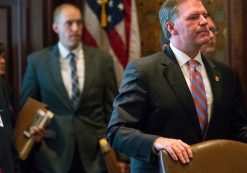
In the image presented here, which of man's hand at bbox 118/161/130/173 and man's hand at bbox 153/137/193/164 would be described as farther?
man's hand at bbox 118/161/130/173

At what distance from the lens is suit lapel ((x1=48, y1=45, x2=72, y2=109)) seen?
4.25 meters

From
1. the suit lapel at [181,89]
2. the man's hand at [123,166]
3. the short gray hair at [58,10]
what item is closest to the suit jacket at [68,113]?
the man's hand at [123,166]

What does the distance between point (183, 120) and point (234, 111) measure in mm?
312

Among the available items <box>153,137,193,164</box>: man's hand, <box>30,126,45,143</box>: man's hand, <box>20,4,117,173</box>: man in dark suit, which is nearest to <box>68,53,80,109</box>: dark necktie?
<box>20,4,117,173</box>: man in dark suit

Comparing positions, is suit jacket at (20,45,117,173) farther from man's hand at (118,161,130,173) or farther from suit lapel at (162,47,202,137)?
suit lapel at (162,47,202,137)

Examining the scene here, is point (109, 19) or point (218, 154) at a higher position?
point (109, 19)

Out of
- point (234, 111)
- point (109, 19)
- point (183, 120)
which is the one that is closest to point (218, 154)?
point (183, 120)

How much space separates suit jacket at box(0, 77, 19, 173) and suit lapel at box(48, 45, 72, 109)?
Answer: 1.30 metres

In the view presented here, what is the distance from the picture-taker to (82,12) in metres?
5.00

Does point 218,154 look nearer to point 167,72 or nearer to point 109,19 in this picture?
point 167,72

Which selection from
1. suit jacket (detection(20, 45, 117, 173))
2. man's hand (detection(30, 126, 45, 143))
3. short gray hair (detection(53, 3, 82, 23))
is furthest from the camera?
short gray hair (detection(53, 3, 82, 23))

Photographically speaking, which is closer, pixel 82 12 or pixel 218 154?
pixel 218 154

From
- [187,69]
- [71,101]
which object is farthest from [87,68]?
[187,69]

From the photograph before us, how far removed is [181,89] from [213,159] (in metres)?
0.39
